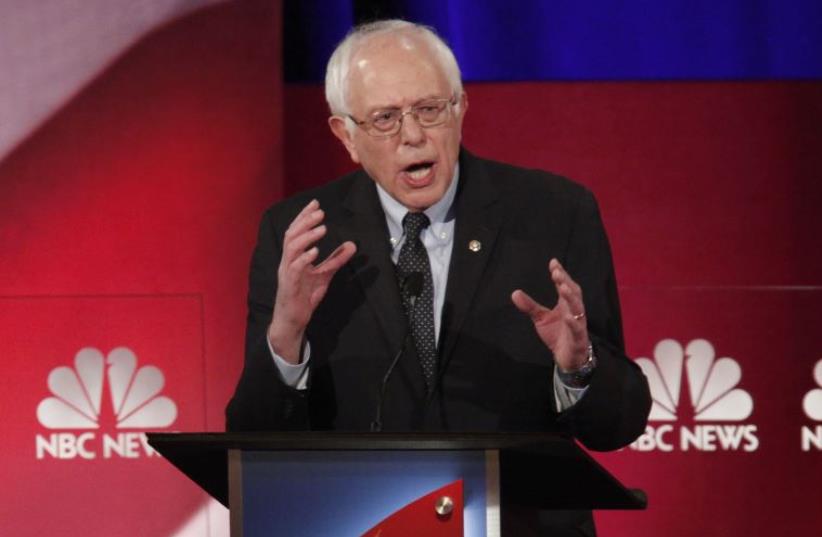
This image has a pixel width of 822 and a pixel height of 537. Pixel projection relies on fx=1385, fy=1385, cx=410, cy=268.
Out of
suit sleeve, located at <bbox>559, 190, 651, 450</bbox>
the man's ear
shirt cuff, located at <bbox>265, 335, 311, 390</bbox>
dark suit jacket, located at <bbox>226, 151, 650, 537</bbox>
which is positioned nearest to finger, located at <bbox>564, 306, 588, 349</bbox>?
suit sleeve, located at <bbox>559, 190, 651, 450</bbox>

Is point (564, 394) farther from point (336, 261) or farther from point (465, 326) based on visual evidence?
point (336, 261)

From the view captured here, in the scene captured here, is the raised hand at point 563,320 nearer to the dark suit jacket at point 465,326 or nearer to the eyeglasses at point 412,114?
the dark suit jacket at point 465,326

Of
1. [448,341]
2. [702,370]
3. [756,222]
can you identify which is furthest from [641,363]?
[448,341]

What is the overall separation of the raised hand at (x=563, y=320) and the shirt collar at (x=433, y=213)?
1.51 feet

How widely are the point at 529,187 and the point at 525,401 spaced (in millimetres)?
403

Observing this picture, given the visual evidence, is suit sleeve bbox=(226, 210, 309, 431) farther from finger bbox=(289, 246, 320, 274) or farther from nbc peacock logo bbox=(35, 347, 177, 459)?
nbc peacock logo bbox=(35, 347, 177, 459)

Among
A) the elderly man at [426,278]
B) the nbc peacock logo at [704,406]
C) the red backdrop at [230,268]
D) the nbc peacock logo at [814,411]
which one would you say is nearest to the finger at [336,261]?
the elderly man at [426,278]

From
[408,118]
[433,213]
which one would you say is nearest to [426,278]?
[433,213]

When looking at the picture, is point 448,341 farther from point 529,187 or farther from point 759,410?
point 759,410


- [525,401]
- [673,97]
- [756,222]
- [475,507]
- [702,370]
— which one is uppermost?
[673,97]

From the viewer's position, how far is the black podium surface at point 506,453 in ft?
5.39

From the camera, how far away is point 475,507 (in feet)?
5.47

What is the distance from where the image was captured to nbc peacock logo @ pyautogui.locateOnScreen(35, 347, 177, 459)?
10.7 feet

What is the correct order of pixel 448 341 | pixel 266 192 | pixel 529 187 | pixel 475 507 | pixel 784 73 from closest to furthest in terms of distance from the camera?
pixel 475 507 → pixel 448 341 → pixel 529 187 → pixel 266 192 → pixel 784 73
